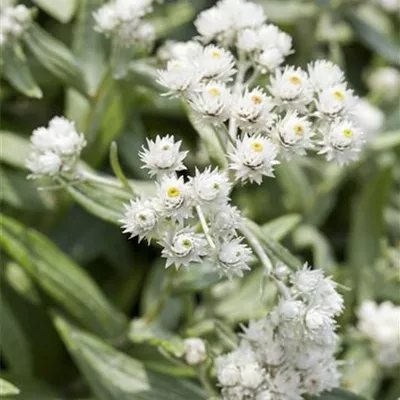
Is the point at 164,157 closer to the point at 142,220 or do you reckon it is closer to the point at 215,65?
the point at 142,220

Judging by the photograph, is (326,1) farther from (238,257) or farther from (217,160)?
(238,257)

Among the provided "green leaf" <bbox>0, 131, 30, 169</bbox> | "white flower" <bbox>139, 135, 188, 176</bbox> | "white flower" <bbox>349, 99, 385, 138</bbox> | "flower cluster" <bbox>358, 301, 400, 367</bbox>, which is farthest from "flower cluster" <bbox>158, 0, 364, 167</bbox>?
"white flower" <bbox>349, 99, 385, 138</bbox>

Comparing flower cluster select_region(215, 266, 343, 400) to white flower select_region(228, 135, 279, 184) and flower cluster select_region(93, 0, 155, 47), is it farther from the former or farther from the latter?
flower cluster select_region(93, 0, 155, 47)

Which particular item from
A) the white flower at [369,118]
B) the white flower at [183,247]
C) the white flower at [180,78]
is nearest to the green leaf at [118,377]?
the white flower at [183,247]

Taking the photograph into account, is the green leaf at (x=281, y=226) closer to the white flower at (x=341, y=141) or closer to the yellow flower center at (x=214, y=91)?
the white flower at (x=341, y=141)

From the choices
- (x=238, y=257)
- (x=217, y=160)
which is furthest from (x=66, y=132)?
(x=238, y=257)
